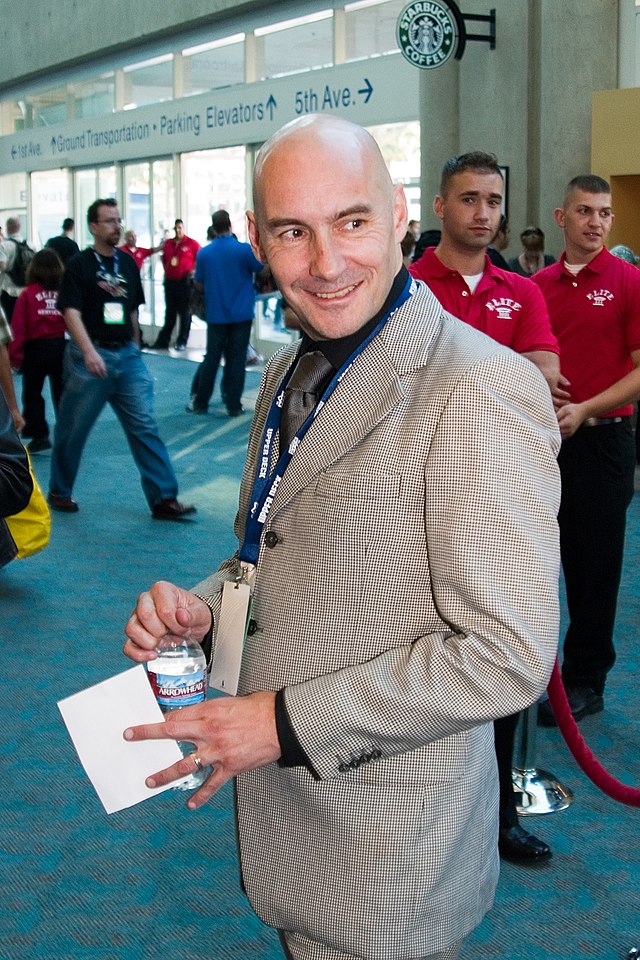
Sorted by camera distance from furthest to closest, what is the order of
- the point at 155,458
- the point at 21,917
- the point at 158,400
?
the point at 158,400 → the point at 155,458 → the point at 21,917

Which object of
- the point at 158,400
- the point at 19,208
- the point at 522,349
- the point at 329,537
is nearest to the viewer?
the point at 329,537

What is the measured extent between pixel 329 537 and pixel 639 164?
927 cm

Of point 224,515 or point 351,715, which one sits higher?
point 351,715

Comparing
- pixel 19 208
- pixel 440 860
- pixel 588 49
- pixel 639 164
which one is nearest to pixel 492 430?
pixel 440 860

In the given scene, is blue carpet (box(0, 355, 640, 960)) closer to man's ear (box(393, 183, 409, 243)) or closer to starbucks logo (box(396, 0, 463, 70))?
man's ear (box(393, 183, 409, 243))

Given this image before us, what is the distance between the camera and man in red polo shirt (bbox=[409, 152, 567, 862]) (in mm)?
3471

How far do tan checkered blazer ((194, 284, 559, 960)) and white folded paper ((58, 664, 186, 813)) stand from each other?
0.17m

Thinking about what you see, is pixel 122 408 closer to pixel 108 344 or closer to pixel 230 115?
pixel 108 344

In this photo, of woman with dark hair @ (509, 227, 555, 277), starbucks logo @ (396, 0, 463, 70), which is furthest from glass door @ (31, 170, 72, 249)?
woman with dark hair @ (509, 227, 555, 277)

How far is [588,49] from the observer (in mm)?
11180

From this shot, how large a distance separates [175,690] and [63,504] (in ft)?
21.6

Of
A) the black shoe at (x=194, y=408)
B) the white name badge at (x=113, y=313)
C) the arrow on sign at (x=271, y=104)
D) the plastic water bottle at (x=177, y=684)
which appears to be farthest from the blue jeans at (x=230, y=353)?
the plastic water bottle at (x=177, y=684)

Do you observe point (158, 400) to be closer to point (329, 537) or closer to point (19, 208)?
point (329, 537)

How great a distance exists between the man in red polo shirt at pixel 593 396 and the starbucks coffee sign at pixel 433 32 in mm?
8480
